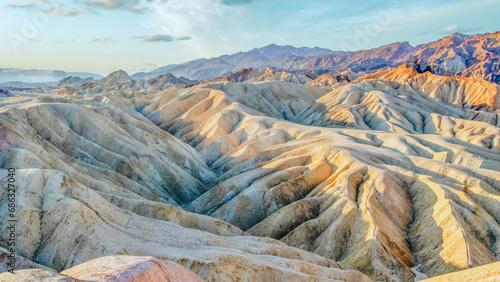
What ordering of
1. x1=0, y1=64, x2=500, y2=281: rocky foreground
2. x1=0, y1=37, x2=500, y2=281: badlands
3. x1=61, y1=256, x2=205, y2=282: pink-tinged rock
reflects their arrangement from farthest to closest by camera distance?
x1=0, y1=64, x2=500, y2=281: rocky foreground
x1=0, y1=37, x2=500, y2=281: badlands
x1=61, y1=256, x2=205, y2=282: pink-tinged rock

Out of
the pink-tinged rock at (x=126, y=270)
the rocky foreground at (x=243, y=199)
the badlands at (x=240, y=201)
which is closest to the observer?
the pink-tinged rock at (x=126, y=270)

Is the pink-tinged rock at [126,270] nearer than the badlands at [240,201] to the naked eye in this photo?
Yes

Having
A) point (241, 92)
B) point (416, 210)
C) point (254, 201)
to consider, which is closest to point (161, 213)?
point (254, 201)

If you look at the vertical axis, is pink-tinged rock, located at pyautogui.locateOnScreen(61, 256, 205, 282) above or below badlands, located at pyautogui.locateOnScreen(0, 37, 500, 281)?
above

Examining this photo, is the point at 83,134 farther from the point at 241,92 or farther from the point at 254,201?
the point at 241,92

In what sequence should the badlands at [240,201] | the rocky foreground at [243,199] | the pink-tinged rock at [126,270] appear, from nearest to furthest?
the pink-tinged rock at [126,270] < the badlands at [240,201] < the rocky foreground at [243,199]

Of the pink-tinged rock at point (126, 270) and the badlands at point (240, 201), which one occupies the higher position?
the pink-tinged rock at point (126, 270)
